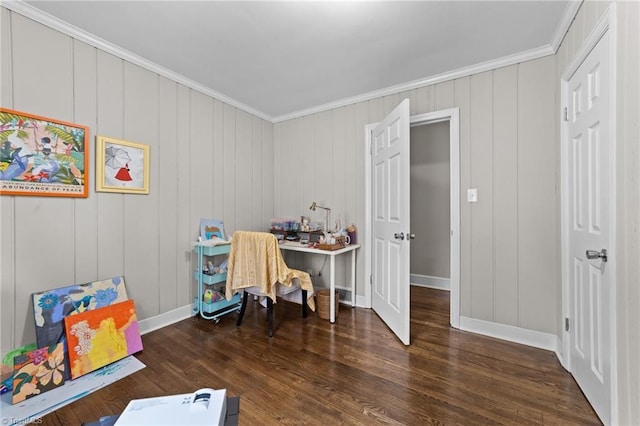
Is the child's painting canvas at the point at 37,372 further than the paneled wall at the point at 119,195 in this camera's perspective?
No

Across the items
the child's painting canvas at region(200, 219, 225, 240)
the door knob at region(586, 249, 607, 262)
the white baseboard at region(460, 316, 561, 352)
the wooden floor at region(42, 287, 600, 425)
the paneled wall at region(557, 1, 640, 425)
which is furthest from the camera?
the child's painting canvas at region(200, 219, 225, 240)

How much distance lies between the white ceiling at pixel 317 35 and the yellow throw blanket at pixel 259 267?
156 centimetres

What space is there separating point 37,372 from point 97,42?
7.75 feet

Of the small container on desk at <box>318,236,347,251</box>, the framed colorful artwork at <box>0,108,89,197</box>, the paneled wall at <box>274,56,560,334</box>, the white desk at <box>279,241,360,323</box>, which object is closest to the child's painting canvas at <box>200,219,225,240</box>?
the white desk at <box>279,241,360,323</box>

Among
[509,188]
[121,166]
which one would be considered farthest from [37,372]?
[509,188]

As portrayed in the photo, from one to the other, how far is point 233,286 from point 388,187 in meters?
1.75

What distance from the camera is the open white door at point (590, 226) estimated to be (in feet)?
4.59

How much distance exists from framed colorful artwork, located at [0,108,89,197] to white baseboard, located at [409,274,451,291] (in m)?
4.10

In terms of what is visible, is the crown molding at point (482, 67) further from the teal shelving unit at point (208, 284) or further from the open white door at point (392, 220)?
the teal shelving unit at point (208, 284)

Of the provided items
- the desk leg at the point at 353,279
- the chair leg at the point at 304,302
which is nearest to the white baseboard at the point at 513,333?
the desk leg at the point at 353,279

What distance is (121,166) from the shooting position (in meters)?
2.29

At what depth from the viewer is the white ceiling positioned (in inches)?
69.8

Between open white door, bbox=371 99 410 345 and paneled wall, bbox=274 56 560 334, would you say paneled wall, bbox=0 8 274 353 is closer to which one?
open white door, bbox=371 99 410 345

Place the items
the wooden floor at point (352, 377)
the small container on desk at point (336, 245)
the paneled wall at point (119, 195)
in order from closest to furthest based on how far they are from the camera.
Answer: the wooden floor at point (352, 377) → the paneled wall at point (119, 195) → the small container on desk at point (336, 245)
